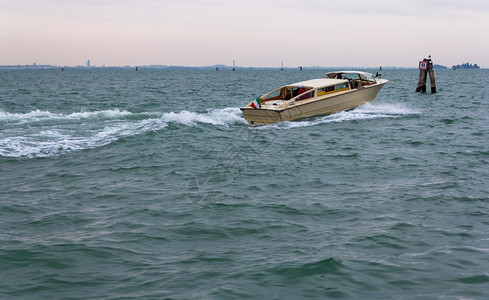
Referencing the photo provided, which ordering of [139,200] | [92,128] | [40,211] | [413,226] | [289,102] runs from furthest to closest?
[289,102], [92,128], [139,200], [40,211], [413,226]

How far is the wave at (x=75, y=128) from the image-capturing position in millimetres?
16866

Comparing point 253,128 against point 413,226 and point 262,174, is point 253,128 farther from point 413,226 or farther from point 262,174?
point 413,226

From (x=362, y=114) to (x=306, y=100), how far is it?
402 centimetres

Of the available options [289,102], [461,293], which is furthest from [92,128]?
[461,293]

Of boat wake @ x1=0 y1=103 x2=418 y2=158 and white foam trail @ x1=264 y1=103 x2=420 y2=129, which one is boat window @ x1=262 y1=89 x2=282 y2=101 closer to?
boat wake @ x1=0 y1=103 x2=418 y2=158

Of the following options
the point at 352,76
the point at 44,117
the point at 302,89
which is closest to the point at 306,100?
the point at 302,89

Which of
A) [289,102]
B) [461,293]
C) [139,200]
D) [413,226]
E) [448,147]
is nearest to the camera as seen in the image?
[461,293]

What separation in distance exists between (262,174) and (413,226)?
512 centimetres

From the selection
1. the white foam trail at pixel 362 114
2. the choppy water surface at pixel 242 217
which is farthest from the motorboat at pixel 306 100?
the choppy water surface at pixel 242 217

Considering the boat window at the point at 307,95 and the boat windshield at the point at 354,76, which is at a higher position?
the boat windshield at the point at 354,76

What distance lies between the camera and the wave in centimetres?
1687

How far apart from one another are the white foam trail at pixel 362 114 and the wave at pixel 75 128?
11.1 ft

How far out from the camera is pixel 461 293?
22.3 feet

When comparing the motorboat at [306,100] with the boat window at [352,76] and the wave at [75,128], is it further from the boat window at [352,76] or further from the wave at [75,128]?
the wave at [75,128]
